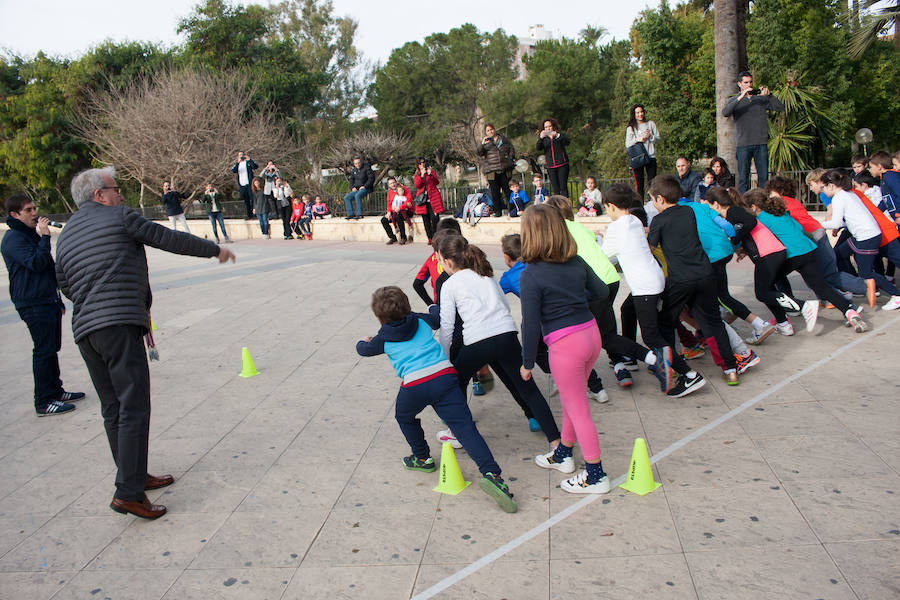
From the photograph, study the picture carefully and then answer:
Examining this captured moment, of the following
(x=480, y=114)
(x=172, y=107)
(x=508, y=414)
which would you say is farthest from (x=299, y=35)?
(x=508, y=414)

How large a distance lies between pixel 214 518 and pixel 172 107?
27166 mm

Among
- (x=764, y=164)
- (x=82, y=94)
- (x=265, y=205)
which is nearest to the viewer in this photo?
(x=764, y=164)

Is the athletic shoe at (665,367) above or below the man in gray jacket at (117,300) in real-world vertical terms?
below

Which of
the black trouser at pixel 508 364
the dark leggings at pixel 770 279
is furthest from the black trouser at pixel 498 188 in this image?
the black trouser at pixel 508 364

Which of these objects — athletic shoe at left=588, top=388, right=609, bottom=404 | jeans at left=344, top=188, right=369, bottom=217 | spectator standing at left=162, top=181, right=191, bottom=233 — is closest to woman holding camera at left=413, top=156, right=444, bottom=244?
jeans at left=344, top=188, right=369, bottom=217

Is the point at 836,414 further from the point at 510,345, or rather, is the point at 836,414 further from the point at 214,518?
the point at 214,518

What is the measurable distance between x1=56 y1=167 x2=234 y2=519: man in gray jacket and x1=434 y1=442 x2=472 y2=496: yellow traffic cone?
1654mm

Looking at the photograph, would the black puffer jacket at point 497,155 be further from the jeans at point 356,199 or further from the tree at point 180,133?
the tree at point 180,133

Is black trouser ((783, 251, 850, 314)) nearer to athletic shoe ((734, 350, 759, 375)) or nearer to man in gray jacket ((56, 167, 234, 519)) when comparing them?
athletic shoe ((734, 350, 759, 375))

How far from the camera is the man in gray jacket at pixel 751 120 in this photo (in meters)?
10.1

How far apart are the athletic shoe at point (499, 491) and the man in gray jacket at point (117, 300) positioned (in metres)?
1.92

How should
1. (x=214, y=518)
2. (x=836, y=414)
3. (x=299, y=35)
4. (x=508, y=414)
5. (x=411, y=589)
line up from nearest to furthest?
(x=411, y=589)
(x=214, y=518)
(x=836, y=414)
(x=508, y=414)
(x=299, y=35)

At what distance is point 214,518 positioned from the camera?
3932 mm

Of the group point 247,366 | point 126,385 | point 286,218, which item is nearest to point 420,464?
point 126,385
